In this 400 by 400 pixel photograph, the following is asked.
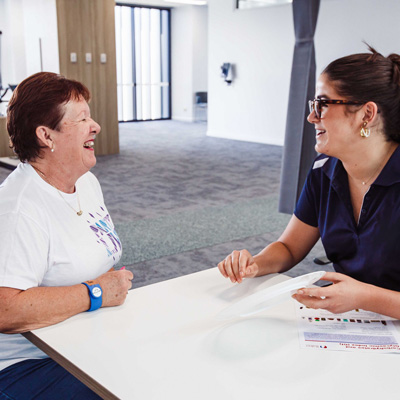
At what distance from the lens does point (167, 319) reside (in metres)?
1.35

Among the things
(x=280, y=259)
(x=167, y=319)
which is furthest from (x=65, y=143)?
(x=280, y=259)

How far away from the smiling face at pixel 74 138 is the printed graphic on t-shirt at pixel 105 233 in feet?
0.55

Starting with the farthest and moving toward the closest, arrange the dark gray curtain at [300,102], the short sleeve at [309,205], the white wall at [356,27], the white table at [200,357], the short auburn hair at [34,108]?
the white wall at [356,27] < the dark gray curtain at [300,102] < the short sleeve at [309,205] < the short auburn hair at [34,108] < the white table at [200,357]

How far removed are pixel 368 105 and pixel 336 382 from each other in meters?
0.83

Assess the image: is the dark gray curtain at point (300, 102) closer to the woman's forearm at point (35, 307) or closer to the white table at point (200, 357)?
the white table at point (200, 357)

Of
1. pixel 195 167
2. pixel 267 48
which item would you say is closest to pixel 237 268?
pixel 195 167

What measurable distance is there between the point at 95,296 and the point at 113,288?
6 cm

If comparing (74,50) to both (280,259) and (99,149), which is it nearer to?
(99,149)

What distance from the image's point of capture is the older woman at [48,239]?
1300 millimetres

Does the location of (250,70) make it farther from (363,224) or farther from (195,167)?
(363,224)

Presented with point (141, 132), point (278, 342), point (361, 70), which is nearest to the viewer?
point (278, 342)

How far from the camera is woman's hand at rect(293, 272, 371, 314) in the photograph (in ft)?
4.20

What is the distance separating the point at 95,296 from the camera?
1.38 metres

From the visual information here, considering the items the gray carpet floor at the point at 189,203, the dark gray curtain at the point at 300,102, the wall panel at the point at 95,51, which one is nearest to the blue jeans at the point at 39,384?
the gray carpet floor at the point at 189,203
